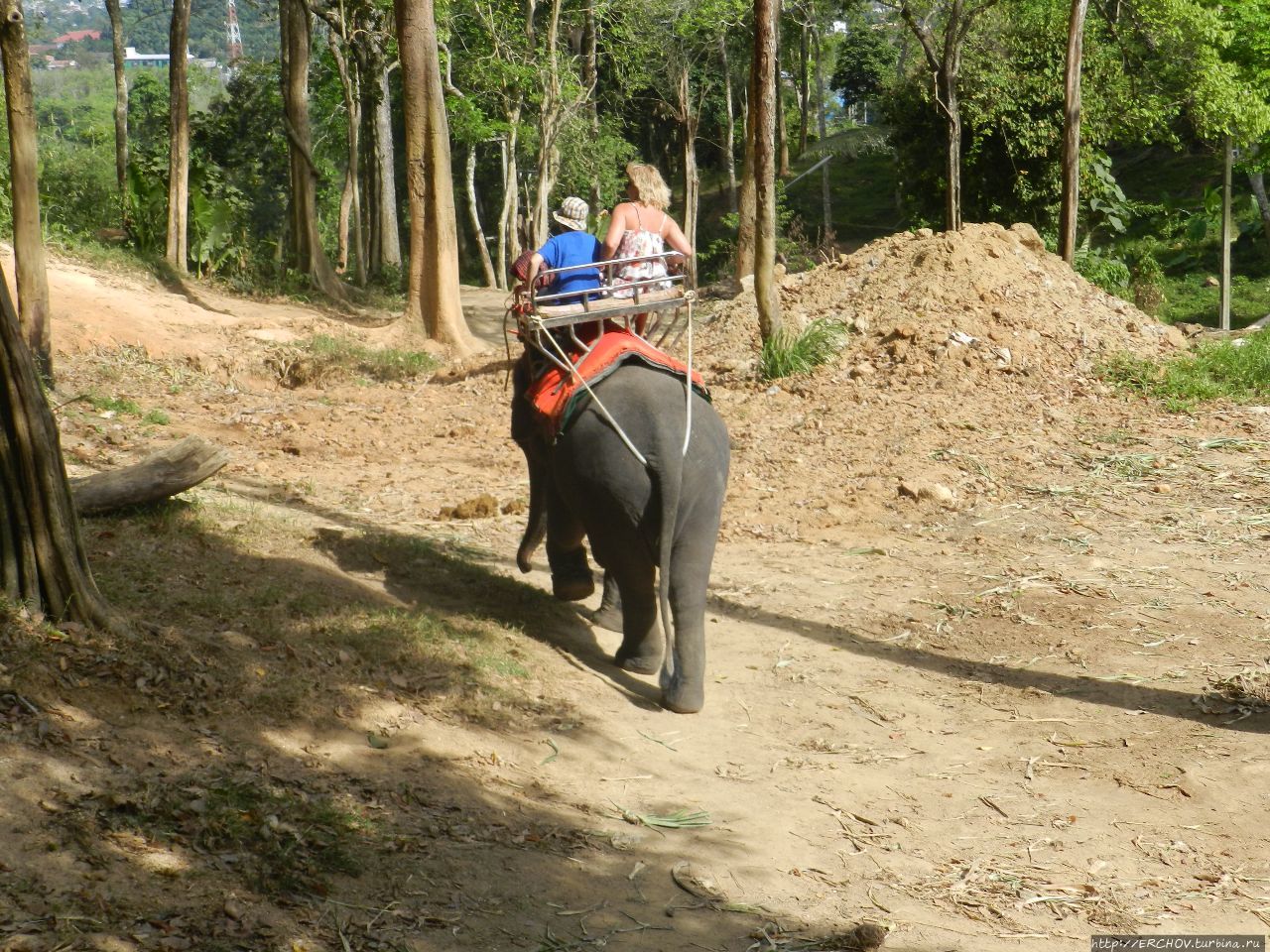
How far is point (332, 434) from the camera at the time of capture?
1133cm

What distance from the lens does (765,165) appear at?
531 inches

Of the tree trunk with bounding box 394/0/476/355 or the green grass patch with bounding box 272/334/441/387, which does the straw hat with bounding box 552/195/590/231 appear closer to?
the green grass patch with bounding box 272/334/441/387

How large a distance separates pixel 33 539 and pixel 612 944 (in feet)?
8.34

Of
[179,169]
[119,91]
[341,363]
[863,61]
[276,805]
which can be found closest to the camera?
[276,805]

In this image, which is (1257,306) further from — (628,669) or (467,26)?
(628,669)

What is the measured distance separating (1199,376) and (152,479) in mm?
9978

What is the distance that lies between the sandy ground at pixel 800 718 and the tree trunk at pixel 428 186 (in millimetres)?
3199

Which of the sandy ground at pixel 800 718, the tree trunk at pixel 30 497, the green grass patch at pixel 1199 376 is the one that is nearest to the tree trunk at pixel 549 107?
the green grass patch at pixel 1199 376

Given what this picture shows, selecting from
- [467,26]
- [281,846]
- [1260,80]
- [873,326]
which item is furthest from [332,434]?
[467,26]

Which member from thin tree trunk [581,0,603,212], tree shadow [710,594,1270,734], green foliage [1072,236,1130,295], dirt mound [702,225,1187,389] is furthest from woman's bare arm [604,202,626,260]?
thin tree trunk [581,0,603,212]

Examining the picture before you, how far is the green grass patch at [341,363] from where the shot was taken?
1331cm

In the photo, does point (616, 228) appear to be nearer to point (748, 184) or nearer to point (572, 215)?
point (572, 215)

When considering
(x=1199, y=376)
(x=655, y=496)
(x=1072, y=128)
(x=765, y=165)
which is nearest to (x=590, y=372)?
(x=655, y=496)

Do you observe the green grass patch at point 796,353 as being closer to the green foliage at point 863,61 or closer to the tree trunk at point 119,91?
the tree trunk at point 119,91
